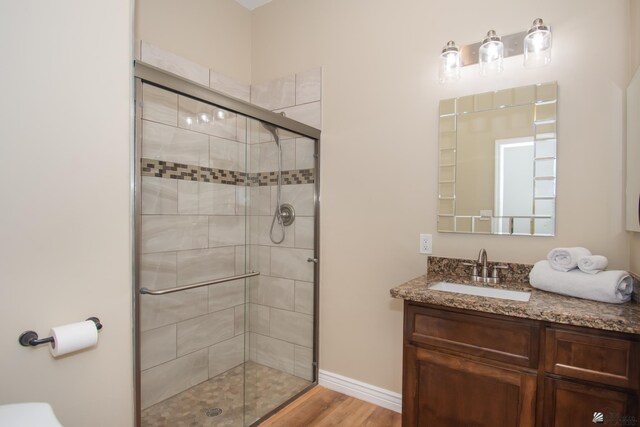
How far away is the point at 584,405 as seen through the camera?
1.28m

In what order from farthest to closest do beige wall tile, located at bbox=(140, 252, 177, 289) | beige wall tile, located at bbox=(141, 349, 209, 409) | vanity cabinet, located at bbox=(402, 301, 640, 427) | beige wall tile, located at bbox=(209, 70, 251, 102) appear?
beige wall tile, located at bbox=(209, 70, 251, 102), beige wall tile, located at bbox=(141, 349, 209, 409), beige wall tile, located at bbox=(140, 252, 177, 289), vanity cabinet, located at bbox=(402, 301, 640, 427)

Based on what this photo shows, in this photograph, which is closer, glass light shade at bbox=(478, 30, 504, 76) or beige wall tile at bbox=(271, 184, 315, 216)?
glass light shade at bbox=(478, 30, 504, 76)

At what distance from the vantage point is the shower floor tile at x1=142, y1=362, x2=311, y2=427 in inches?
75.7

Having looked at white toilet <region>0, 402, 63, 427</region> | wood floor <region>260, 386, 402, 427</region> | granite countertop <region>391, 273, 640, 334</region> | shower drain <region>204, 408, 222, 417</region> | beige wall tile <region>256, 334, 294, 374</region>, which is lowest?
wood floor <region>260, 386, 402, 427</region>

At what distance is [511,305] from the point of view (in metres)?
1.39

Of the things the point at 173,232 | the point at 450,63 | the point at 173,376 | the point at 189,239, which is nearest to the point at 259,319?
the point at 173,376

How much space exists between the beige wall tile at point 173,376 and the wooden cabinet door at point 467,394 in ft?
4.16

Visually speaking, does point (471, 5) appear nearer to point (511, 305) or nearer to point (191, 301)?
point (511, 305)

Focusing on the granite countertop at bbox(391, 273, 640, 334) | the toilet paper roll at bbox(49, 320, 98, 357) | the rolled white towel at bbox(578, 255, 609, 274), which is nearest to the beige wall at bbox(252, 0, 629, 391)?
the rolled white towel at bbox(578, 255, 609, 274)

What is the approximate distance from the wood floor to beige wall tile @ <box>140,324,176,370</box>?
717 millimetres

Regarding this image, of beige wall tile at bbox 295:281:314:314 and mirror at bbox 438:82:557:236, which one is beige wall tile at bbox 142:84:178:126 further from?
mirror at bbox 438:82:557:236

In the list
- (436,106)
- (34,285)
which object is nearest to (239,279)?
(34,285)

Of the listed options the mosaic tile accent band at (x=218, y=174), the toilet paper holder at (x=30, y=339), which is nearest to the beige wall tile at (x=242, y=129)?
the mosaic tile accent band at (x=218, y=174)

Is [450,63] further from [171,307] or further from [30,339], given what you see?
[30,339]
